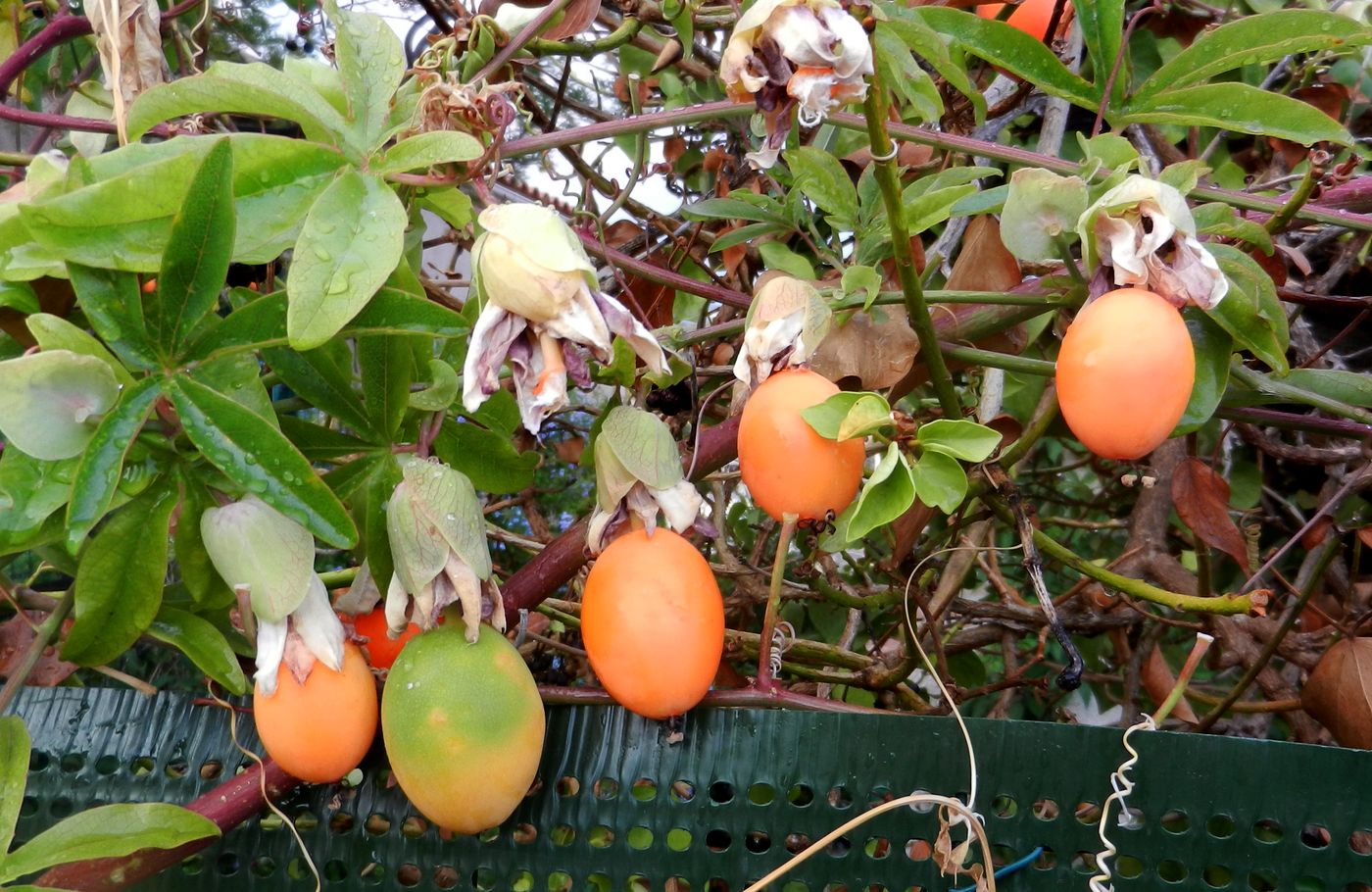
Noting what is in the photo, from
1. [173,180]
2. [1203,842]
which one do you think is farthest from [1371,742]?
[173,180]

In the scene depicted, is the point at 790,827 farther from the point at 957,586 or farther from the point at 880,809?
the point at 957,586

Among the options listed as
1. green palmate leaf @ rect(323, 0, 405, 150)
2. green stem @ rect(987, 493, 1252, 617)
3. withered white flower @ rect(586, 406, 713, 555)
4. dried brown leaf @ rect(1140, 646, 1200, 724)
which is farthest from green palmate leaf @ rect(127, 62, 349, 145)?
dried brown leaf @ rect(1140, 646, 1200, 724)

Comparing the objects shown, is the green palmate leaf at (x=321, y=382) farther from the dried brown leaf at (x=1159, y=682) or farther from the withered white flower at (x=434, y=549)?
the dried brown leaf at (x=1159, y=682)

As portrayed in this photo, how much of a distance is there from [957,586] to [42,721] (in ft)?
2.41

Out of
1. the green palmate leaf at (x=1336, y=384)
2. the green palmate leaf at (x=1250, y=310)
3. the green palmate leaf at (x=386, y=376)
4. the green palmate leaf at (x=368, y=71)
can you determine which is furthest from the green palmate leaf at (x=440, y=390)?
the green palmate leaf at (x=1336, y=384)

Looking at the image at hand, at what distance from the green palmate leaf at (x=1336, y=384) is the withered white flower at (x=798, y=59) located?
17.7 inches

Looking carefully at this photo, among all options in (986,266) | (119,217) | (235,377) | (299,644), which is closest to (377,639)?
(299,644)

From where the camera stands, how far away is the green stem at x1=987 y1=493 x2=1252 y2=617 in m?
0.61

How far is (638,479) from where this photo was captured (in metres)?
0.62

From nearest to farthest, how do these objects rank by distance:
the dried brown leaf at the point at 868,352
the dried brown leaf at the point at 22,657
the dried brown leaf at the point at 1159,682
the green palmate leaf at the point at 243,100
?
1. the green palmate leaf at the point at 243,100
2. the dried brown leaf at the point at 868,352
3. the dried brown leaf at the point at 22,657
4. the dried brown leaf at the point at 1159,682

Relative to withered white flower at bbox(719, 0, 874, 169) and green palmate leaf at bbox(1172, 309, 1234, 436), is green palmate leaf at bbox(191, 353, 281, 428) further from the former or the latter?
green palmate leaf at bbox(1172, 309, 1234, 436)

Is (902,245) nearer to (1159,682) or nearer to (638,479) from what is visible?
(638,479)

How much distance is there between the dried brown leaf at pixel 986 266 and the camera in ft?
Result: 2.59

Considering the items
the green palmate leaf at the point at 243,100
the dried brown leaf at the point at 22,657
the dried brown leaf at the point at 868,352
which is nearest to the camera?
the green palmate leaf at the point at 243,100
